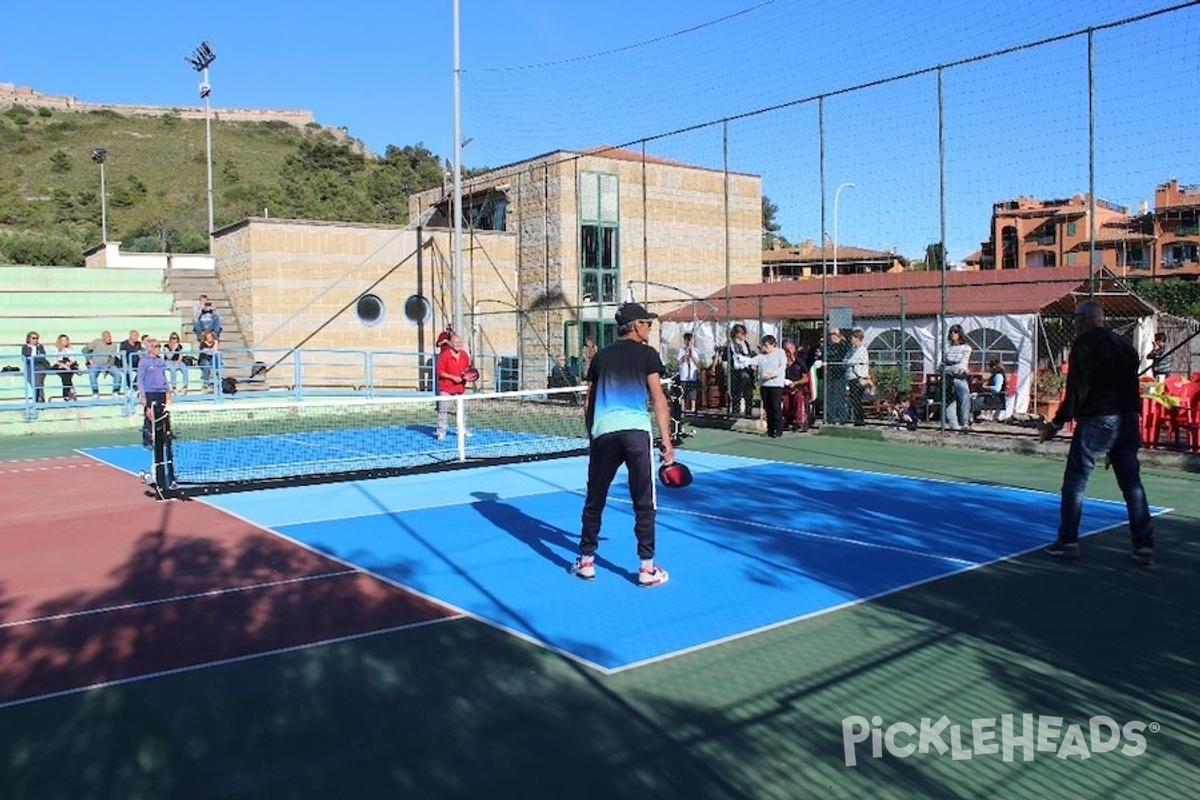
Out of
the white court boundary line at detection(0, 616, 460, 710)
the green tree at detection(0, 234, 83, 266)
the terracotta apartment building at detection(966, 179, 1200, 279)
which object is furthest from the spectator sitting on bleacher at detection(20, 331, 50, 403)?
the green tree at detection(0, 234, 83, 266)

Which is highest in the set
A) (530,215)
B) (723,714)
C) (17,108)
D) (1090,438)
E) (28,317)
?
(17,108)

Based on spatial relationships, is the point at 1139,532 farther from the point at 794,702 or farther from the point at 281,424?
the point at 281,424

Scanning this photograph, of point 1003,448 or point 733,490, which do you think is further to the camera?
point 1003,448

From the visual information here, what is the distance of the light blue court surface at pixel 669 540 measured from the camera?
6.54 metres

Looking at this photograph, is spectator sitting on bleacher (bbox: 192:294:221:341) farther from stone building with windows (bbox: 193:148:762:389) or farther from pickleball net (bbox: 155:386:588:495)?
pickleball net (bbox: 155:386:588:495)

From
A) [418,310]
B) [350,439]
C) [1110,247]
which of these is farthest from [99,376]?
[1110,247]

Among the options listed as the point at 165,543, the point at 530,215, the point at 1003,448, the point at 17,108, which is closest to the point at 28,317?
the point at 530,215

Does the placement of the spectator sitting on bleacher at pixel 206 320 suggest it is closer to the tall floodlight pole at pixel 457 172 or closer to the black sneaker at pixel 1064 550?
the tall floodlight pole at pixel 457 172

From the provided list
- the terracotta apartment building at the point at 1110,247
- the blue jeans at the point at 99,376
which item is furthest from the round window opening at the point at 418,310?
the terracotta apartment building at the point at 1110,247

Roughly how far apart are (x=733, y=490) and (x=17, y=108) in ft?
429

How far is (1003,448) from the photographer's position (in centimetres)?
1505

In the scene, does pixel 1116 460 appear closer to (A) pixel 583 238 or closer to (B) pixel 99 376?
(B) pixel 99 376

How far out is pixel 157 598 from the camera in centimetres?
720

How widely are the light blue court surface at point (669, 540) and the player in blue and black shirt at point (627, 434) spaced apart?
11.1 inches
